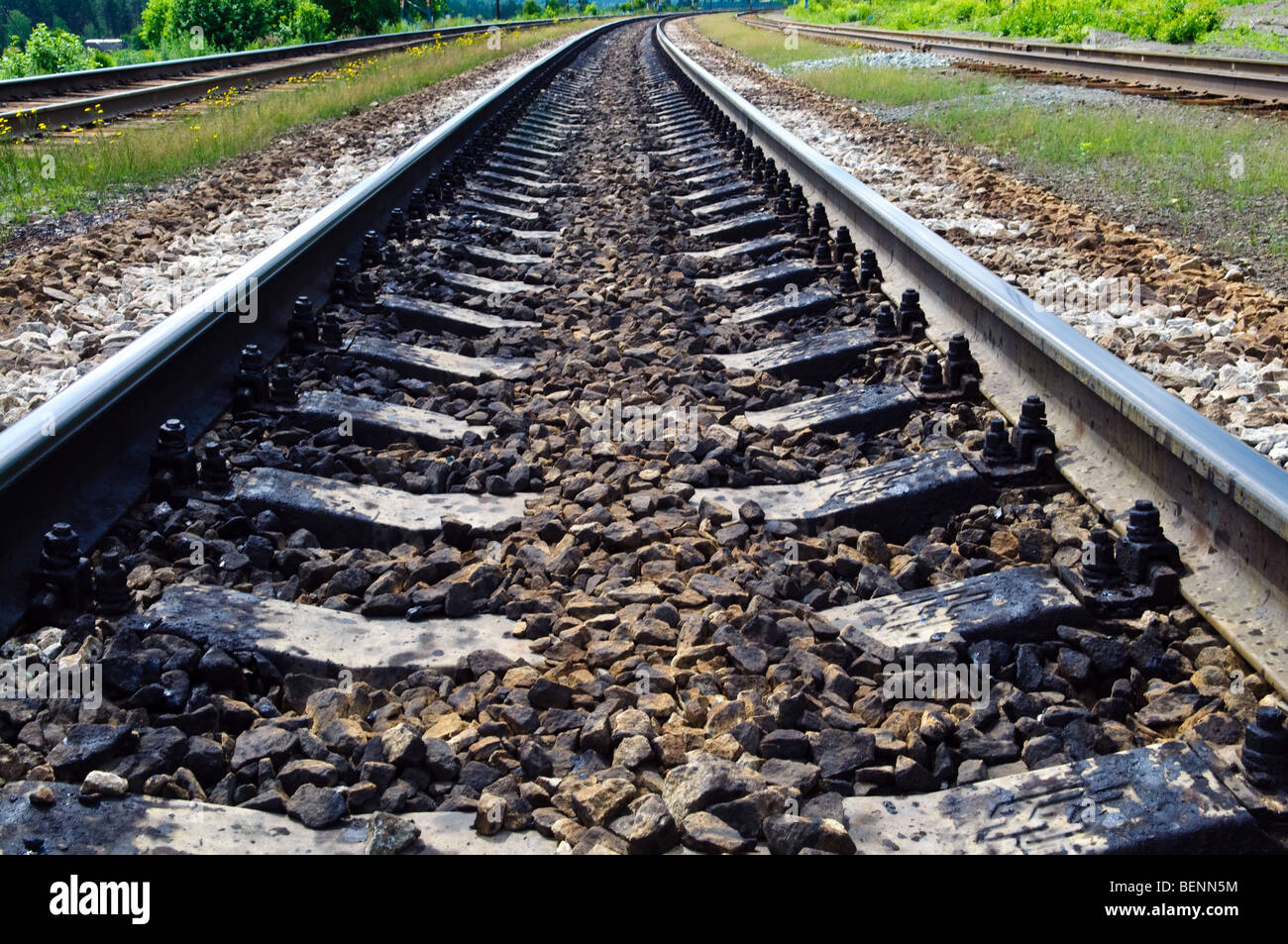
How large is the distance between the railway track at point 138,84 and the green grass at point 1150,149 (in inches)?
307

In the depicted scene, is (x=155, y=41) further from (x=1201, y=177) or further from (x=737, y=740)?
(x=737, y=740)

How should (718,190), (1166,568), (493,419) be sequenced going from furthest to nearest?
(718,190)
(493,419)
(1166,568)

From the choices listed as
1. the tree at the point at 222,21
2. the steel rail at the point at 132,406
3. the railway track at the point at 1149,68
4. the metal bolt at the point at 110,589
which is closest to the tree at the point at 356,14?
the tree at the point at 222,21

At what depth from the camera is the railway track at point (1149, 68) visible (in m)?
11.2

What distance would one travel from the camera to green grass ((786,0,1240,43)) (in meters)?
20.7

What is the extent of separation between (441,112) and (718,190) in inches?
203

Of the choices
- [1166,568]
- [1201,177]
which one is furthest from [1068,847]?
[1201,177]

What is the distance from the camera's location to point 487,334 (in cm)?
501

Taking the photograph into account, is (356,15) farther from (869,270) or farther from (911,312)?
(911,312)

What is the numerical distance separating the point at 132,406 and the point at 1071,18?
24.7 metres

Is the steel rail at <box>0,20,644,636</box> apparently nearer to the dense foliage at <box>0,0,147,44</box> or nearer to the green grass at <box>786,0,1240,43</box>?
the green grass at <box>786,0,1240,43</box>

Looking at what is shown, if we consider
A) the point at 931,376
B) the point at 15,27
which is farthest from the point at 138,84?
the point at 15,27

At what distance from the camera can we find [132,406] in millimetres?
3199

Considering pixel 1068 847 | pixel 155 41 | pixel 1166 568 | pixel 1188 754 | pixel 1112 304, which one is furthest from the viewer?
pixel 155 41
